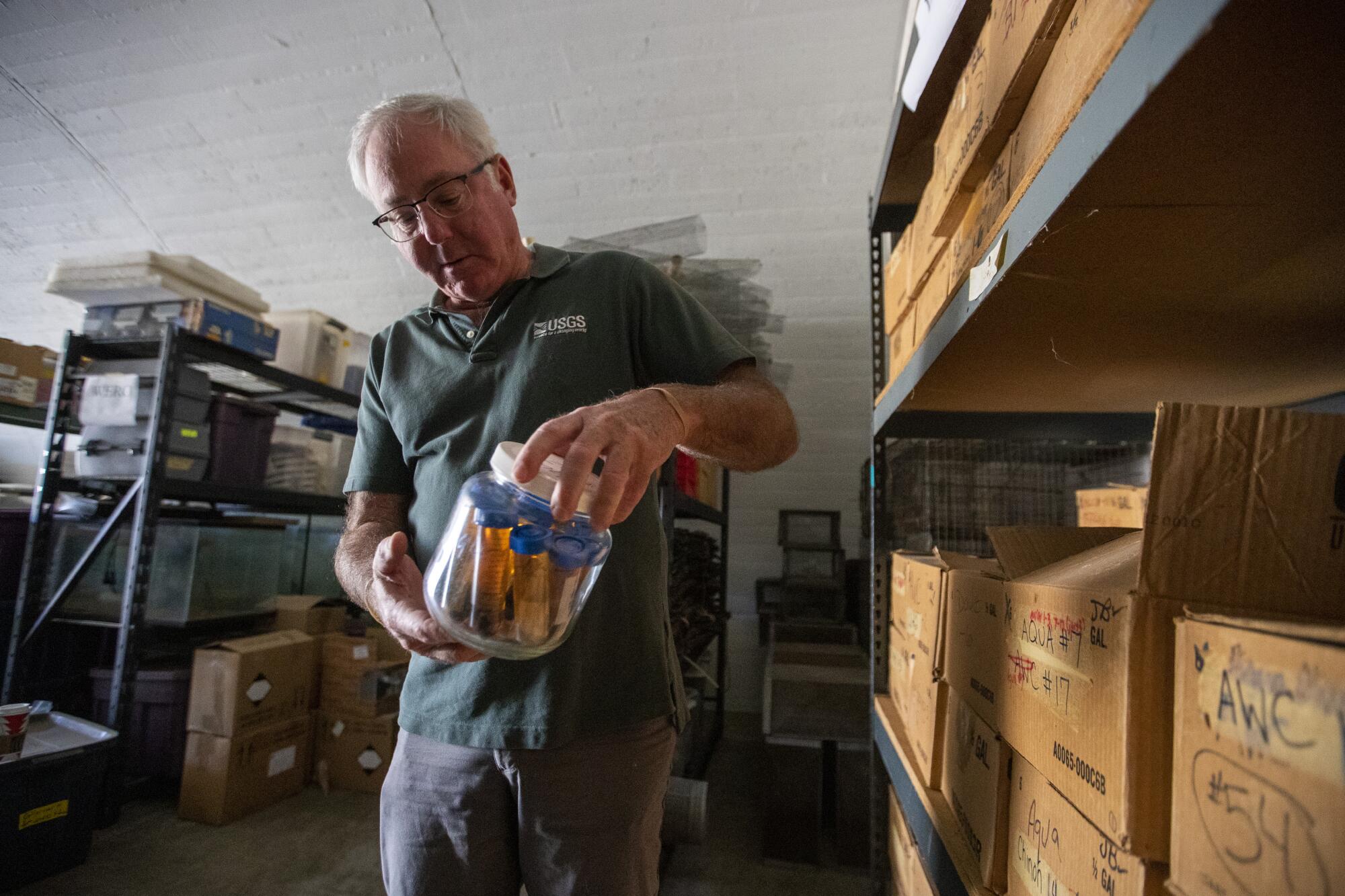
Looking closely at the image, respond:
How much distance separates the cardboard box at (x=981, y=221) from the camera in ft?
2.35

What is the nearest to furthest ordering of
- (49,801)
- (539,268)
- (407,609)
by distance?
(407,609) → (539,268) → (49,801)

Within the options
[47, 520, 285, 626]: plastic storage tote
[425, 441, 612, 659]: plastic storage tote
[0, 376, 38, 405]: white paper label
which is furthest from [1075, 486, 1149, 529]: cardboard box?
[0, 376, 38, 405]: white paper label

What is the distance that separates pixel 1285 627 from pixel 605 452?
18.3 inches

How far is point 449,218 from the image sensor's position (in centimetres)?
107

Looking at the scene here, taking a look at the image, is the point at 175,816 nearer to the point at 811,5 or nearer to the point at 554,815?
the point at 554,815

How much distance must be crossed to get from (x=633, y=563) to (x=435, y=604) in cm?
36

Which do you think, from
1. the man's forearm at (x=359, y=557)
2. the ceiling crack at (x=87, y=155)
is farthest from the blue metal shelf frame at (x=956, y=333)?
the ceiling crack at (x=87, y=155)

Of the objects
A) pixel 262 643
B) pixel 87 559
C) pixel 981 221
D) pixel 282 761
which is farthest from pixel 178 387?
pixel 981 221

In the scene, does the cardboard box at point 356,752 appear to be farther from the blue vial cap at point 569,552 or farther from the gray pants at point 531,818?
the blue vial cap at point 569,552

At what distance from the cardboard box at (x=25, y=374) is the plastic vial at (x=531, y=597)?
4.08 metres

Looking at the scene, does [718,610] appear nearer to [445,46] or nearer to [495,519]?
[445,46]

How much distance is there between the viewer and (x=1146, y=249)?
59 cm

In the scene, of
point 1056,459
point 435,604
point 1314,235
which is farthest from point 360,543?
point 1056,459

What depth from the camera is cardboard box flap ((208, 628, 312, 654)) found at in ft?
8.52
